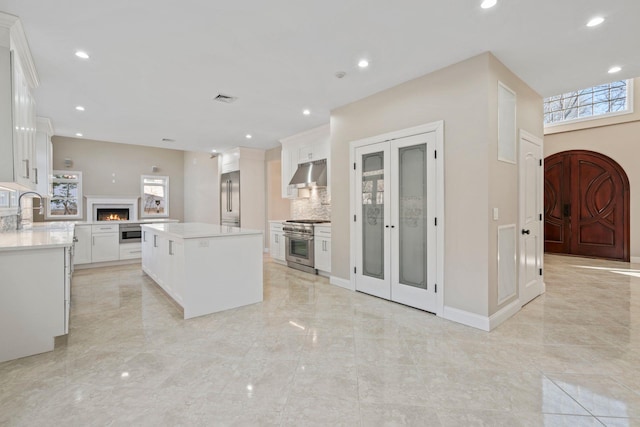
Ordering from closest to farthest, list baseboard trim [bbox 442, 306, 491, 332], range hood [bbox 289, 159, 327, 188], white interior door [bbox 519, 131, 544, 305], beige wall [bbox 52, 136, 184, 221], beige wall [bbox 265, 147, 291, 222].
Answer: baseboard trim [bbox 442, 306, 491, 332]
white interior door [bbox 519, 131, 544, 305]
range hood [bbox 289, 159, 327, 188]
beige wall [bbox 265, 147, 291, 222]
beige wall [bbox 52, 136, 184, 221]

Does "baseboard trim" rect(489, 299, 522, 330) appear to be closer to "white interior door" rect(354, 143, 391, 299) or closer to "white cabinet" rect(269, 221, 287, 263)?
"white interior door" rect(354, 143, 391, 299)

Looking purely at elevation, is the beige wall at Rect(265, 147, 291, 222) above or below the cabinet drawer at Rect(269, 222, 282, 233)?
above

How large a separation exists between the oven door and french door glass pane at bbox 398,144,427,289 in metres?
1.94

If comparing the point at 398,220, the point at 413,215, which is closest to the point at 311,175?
the point at 398,220

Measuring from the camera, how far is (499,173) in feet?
9.64

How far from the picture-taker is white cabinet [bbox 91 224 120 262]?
573 centimetres

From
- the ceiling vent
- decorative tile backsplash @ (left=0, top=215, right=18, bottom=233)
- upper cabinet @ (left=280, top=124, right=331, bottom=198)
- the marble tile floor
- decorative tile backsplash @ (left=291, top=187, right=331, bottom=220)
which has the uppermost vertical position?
the ceiling vent

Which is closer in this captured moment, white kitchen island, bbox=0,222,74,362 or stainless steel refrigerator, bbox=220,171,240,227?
white kitchen island, bbox=0,222,74,362

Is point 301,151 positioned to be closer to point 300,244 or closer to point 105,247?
point 300,244

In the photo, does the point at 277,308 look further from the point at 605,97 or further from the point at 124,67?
the point at 605,97

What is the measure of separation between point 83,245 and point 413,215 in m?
5.99

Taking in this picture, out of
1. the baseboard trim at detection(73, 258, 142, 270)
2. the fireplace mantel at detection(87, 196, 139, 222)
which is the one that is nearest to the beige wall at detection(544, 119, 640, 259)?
the baseboard trim at detection(73, 258, 142, 270)

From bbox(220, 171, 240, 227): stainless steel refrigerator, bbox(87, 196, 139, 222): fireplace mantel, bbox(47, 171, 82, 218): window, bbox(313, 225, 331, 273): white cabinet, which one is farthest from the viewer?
bbox(87, 196, 139, 222): fireplace mantel

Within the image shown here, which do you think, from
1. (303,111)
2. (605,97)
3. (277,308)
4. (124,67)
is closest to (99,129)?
Answer: (124,67)
